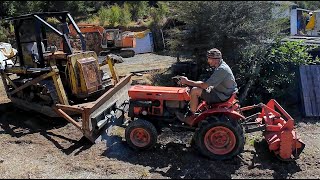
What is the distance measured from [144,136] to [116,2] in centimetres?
1995

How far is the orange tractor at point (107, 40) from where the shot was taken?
16469 mm

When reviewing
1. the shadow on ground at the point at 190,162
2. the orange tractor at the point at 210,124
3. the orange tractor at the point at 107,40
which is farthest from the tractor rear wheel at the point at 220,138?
the orange tractor at the point at 107,40

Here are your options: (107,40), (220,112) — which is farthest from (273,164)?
(107,40)

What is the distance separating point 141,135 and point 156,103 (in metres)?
0.54

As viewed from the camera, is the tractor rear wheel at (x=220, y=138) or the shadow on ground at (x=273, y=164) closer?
the shadow on ground at (x=273, y=164)

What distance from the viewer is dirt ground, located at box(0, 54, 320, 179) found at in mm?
5168

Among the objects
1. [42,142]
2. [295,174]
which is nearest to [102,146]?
[42,142]

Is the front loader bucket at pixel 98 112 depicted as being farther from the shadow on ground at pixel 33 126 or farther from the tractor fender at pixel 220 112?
the tractor fender at pixel 220 112

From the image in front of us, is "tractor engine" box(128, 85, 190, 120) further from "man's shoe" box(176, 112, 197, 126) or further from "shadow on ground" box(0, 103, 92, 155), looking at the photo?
"shadow on ground" box(0, 103, 92, 155)

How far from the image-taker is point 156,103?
19.5 ft

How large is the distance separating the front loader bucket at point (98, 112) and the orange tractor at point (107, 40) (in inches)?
361

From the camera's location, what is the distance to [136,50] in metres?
17.6

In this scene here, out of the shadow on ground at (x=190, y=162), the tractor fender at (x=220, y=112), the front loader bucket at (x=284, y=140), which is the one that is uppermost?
the tractor fender at (x=220, y=112)

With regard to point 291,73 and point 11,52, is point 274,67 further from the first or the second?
point 11,52
